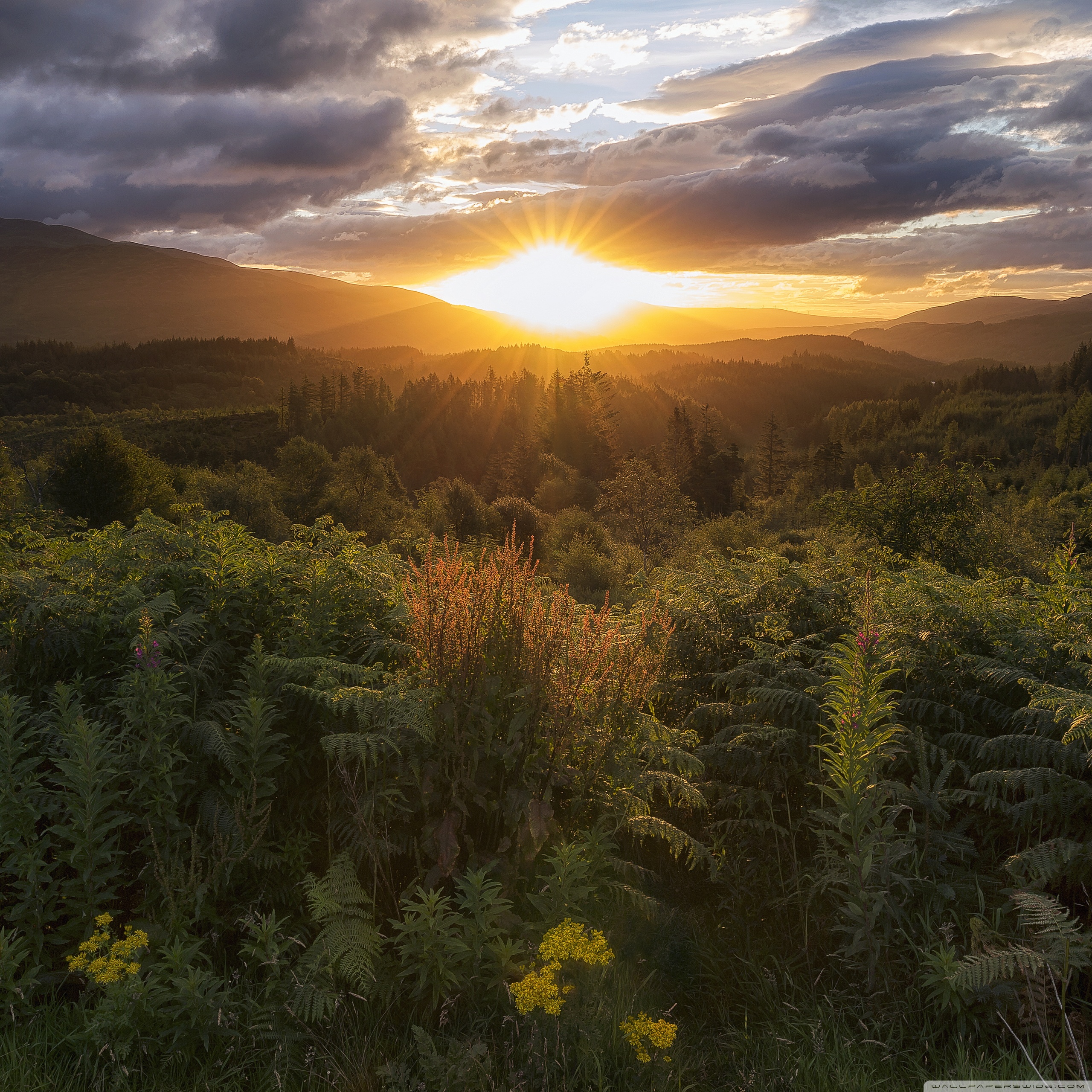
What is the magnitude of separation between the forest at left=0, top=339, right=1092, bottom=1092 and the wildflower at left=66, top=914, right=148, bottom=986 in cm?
4

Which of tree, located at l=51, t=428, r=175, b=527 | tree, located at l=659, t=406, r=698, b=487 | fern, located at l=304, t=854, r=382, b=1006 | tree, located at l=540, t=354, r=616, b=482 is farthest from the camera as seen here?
tree, located at l=540, t=354, r=616, b=482

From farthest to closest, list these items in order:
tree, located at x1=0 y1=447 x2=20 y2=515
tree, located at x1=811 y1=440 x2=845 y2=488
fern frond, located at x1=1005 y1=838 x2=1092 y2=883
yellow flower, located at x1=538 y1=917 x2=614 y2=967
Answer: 1. tree, located at x1=811 y1=440 x2=845 y2=488
2. tree, located at x1=0 y1=447 x2=20 y2=515
3. fern frond, located at x1=1005 y1=838 x2=1092 y2=883
4. yellow flower, located at x1=538 y1=917 x2=614 y2=967

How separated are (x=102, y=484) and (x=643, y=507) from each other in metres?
36.8

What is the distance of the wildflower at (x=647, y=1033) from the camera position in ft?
8.57

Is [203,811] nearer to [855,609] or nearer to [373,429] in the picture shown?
[855,609]

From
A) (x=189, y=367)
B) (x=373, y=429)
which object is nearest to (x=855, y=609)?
(x=373, y=429)

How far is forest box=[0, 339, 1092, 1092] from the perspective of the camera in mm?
3102

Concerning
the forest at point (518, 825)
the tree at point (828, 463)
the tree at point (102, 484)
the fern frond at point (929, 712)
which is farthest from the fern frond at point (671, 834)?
the tree at point (828, 463)

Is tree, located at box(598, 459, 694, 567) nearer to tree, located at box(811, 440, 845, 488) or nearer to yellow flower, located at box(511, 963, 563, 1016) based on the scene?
yellow flower, located at box(511, 963, 563, 1016)

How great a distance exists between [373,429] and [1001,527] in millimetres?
98331

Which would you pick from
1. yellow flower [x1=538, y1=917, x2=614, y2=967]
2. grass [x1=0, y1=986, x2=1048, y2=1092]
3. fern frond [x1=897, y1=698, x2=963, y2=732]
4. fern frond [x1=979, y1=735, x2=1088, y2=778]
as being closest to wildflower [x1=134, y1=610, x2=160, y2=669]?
grass [x1=0, y1=986, x2=1048, y2=1092]

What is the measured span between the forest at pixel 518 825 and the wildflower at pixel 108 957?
42mm

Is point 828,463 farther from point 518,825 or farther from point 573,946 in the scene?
point 573,946

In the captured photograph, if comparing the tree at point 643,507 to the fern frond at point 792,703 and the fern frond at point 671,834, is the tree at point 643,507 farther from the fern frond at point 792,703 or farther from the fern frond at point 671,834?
the fern frond at point 671,834
